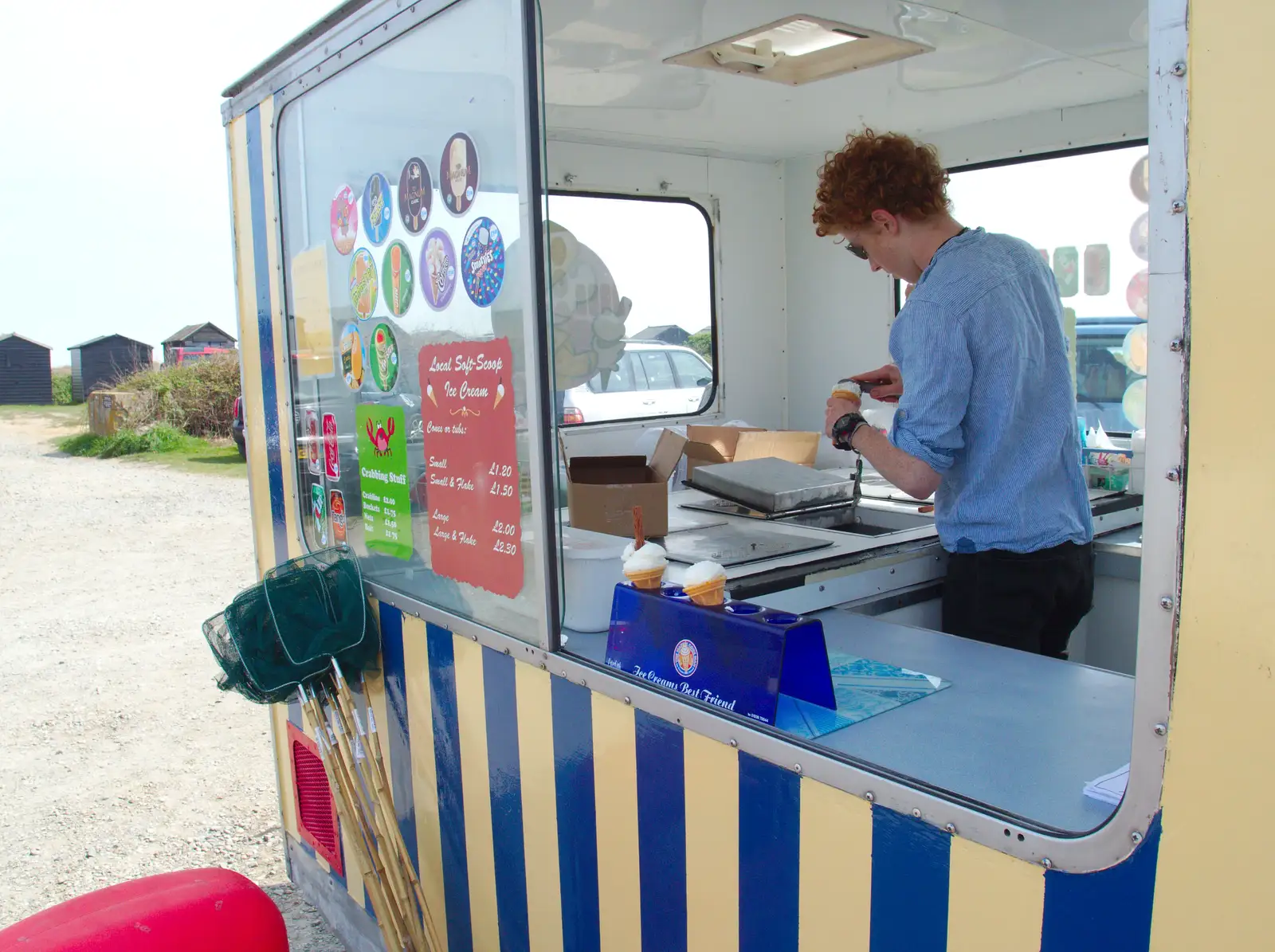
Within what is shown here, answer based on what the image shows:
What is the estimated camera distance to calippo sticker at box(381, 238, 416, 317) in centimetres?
233

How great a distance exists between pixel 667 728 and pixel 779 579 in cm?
56

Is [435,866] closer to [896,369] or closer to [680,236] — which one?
[896,369]

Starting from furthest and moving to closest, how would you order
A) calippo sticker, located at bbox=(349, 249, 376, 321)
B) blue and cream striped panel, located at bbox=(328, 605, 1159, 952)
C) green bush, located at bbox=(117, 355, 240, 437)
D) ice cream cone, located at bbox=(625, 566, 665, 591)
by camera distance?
1. green bush, located at bbox=(117, 355, 240, 437)
2. calippo sticker, located at bbox=(349, 249, 376, 321)
3. ice cream cone, located at bbox=(625, 566, 665, 591)
4. blue and cream striped panel, located at bbox=(328, 605, 1159, 952)

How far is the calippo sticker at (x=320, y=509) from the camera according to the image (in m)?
2.97

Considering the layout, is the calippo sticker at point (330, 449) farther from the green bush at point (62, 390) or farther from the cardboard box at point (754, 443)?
the green bush at point (62, 390)

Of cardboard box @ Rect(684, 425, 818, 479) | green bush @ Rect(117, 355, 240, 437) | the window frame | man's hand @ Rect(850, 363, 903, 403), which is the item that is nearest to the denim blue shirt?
man's hand @ Rect(850, 363, 903, 403)

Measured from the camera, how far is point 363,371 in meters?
2.60

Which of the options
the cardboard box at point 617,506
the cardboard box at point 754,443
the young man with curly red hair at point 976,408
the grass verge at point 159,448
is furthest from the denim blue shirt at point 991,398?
the grass verge at point 159,448

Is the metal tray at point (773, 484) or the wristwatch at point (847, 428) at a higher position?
the wristwatch at point (847, 428)

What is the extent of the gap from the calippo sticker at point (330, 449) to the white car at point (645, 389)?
6.04 feet

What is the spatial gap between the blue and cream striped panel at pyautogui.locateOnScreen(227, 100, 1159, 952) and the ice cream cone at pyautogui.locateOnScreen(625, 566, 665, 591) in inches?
8.8

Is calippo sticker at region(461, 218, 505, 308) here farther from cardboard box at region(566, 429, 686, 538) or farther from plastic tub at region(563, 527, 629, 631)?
cardboard box at region(566, 429, 686, 538)

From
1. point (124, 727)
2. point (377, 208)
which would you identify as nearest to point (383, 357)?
point (377, 208)

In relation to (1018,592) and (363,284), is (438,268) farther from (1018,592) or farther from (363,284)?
(1018,592)
